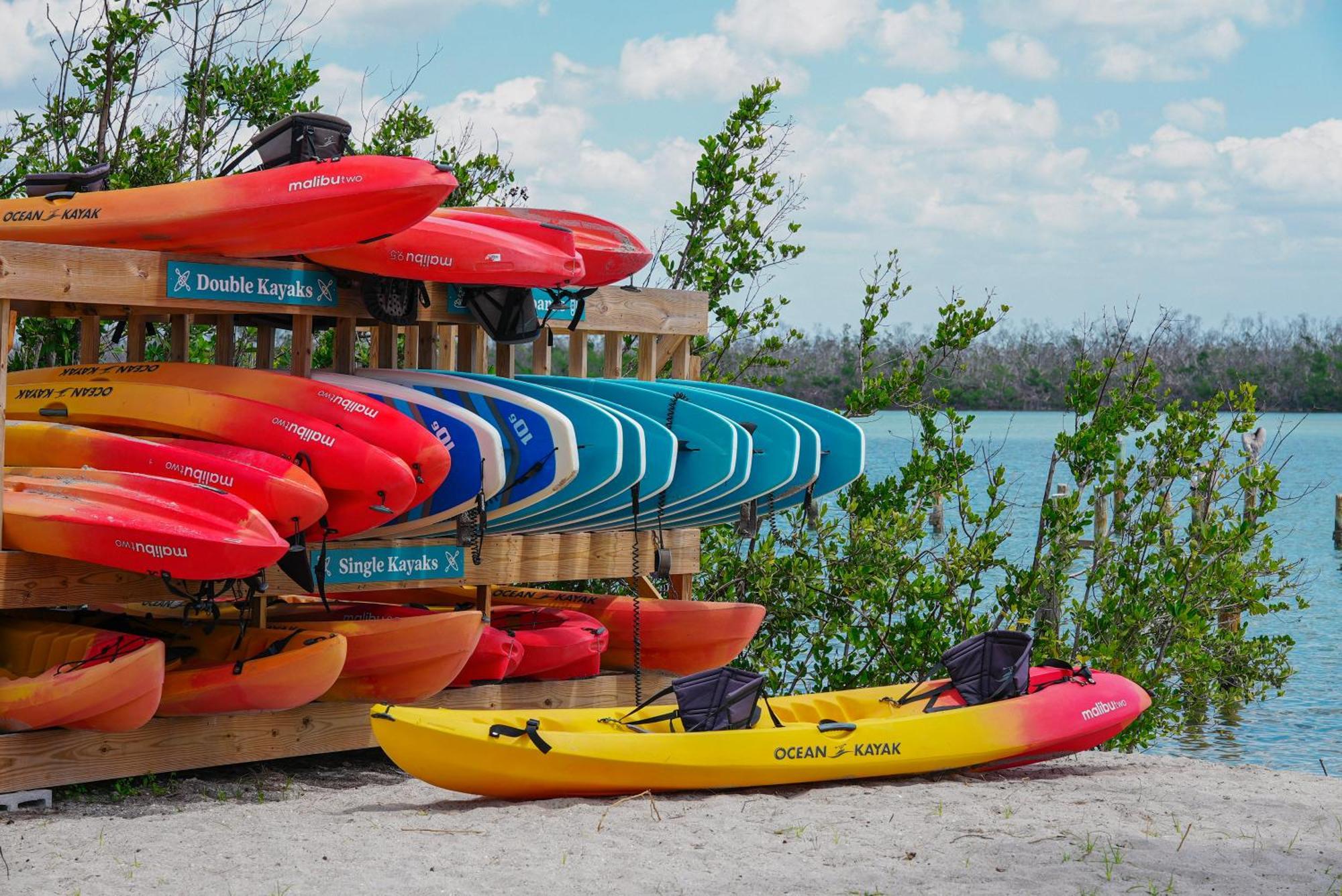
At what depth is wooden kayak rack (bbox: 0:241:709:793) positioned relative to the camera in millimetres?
5395

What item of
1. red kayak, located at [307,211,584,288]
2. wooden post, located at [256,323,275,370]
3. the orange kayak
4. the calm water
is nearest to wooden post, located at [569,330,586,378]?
red kayak, located at [307,211,584,288]

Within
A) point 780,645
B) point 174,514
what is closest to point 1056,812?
point 174,514

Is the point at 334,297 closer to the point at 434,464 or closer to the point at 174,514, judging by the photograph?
the point at 434,464

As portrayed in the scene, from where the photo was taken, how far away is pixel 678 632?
7.37 meters

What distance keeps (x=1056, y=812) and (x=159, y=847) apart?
2997mm

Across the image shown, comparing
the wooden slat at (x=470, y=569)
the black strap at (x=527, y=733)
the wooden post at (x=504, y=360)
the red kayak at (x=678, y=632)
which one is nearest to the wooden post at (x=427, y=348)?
the wooden post at (x=504, y=360)

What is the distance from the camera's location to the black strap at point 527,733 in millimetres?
5273

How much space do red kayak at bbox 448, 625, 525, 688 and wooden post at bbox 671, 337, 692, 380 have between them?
6.57ft

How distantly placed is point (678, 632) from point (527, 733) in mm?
2136

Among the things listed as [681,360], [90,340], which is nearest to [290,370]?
[90,340]

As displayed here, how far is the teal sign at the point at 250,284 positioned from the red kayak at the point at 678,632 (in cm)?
229

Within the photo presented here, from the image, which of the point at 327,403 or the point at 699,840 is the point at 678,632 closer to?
the point at 327,403

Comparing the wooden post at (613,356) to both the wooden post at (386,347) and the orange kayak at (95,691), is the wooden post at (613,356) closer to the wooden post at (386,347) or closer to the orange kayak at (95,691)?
the wooden post at (386,347)

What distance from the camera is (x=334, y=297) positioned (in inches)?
243
